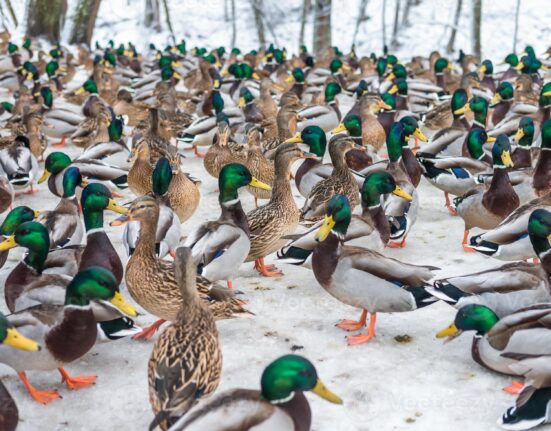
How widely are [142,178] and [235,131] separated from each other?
7.80 feet

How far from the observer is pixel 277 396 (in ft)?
9.80

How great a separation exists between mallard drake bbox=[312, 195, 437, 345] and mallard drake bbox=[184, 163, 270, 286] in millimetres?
576

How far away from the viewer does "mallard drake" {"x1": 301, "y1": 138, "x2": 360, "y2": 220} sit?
20.8ft

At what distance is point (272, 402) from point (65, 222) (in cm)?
307

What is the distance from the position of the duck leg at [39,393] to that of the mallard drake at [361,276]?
1695 mm

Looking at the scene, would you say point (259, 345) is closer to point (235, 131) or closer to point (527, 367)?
point (527, 367)

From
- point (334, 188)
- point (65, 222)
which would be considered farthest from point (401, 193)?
point (65, 222)

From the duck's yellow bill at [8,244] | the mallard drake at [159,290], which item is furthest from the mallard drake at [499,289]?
the duck's yellow bill at [8,244]

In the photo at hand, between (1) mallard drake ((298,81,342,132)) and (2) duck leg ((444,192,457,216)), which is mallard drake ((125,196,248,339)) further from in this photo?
(1) mallard drake ((298,81,342,132))

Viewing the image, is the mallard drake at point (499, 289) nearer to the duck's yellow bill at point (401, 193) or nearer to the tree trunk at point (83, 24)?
the duck's yellow bill at point (401, 193)

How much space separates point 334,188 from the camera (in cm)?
641

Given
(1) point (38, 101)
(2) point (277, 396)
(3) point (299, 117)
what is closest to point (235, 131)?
(3) point (299, 117)

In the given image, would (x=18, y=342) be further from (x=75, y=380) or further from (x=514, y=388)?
(x=514, y=388)

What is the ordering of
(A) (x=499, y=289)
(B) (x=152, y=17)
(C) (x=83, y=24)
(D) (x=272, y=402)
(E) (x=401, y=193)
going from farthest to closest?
(B) (x=152, y=17)
(C) (x=83, y=24)
(E) (x=401, y=193)
(A) (x=499, y=289)
(D) (x=272, y=402)
